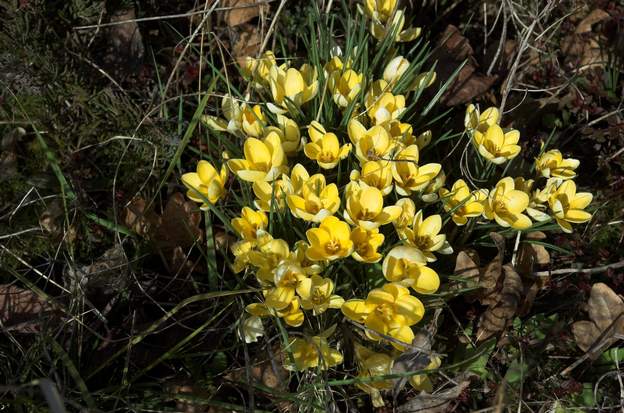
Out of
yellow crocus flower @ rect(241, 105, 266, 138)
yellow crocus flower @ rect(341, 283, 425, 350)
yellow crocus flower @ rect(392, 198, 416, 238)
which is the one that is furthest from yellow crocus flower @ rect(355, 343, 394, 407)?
yellow crocus flower @ rect(241, 105, 266, 138)

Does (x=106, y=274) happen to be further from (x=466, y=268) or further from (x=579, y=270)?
(x=579, y=270)

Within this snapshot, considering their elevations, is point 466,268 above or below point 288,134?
below

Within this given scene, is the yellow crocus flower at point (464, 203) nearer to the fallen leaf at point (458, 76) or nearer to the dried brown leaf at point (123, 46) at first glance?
the fallen leaf at point (458, 76)

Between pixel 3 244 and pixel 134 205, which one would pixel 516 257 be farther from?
pixel 3 244

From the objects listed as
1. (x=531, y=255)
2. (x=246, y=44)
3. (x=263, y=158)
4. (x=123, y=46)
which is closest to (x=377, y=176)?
(x=263, y=158)

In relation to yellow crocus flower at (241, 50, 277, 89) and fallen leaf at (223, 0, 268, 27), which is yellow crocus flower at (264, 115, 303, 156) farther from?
fallen leaf at (223, 0, 268, 27)

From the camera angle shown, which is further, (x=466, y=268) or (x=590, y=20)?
(x=590, y=20)
